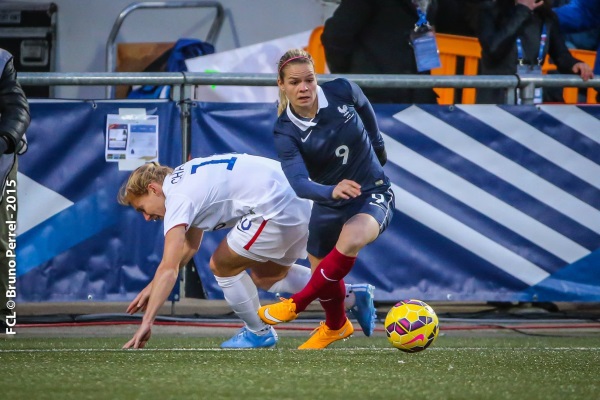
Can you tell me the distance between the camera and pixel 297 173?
6.44 meters

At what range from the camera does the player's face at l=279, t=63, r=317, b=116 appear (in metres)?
6.55

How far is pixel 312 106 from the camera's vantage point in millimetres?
6668

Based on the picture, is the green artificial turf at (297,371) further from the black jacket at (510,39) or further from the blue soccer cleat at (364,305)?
the black jacket at (510,39)

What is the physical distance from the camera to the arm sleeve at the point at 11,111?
6.55m

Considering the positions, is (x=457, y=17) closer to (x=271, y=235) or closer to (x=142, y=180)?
(x=271, y=235)

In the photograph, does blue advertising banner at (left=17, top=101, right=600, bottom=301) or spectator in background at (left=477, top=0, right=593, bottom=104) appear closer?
blue advertising banner at (left=17, top=101, right=600, bottom=301)

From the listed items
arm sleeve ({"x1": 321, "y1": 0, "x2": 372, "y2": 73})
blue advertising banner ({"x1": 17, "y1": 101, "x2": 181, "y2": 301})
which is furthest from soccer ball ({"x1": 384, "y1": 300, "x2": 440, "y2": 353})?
arm sleeve ({"x1": 321, "y1": 0, "x2": 372, "y2": 73})

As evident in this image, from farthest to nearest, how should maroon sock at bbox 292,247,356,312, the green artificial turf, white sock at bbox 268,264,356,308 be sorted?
white sock at bbox 268,264,356,308 < maroon sock at bbox 292,247,356,312 < the green artificial turf

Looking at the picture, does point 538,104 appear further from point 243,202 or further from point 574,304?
point 243,202

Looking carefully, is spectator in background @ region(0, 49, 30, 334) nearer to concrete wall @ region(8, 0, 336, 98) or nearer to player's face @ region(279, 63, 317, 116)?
player's face @ region(279, 63, 317, 116)

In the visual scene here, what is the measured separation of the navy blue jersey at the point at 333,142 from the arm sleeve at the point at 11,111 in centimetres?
139

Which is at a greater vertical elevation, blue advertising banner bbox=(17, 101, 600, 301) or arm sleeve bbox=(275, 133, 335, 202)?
arm sleeve bbox=(275, 133, 335, 202)

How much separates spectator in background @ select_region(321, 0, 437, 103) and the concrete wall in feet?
7.55

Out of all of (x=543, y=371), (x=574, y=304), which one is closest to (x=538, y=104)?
(x=574, y=304)
